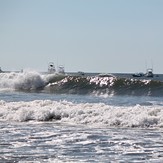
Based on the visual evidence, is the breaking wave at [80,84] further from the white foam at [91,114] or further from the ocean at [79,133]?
the ocean at [79,133]

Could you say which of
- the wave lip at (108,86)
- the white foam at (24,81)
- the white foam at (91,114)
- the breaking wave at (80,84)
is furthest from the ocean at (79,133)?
the white foam at (24,81)

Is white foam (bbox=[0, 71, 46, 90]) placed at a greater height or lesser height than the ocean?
greater

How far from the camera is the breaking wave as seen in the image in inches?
1650

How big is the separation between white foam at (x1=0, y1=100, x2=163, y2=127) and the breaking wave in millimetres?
18153

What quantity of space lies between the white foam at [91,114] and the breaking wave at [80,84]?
1815 cm

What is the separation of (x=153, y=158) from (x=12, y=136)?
5282 mm

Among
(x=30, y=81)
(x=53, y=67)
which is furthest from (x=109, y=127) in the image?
(x=53, y=67)

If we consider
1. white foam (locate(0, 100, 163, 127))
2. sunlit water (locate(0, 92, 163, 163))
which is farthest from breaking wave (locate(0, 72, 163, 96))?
sunlit water (locate(0, 92, 163, 163))

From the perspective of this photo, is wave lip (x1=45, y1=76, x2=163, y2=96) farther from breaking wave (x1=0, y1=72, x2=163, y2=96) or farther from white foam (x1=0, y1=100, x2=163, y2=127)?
white foam (x1=0, y1=100, x2=163, y2=127)

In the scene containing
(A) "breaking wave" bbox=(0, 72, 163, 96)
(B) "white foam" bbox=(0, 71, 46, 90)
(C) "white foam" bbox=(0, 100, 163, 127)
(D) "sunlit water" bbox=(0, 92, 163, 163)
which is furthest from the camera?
(B) "white foam" bbox=(0, 71, 46, 90)

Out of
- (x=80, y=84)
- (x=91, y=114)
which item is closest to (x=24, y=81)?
(x=80, y=84)

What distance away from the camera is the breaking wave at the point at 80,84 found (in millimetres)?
41906

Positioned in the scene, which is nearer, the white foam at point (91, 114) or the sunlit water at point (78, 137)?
the sunlit water at point (78, 137)

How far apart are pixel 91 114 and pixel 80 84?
2701 cm
